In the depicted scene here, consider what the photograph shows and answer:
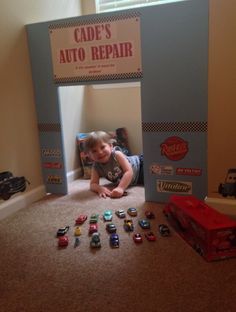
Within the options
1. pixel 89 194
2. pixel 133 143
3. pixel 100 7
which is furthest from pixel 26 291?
pixel 100 7

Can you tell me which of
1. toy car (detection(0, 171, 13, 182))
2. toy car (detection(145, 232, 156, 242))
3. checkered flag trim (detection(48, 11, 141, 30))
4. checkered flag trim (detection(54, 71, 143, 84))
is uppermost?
checkered flag trim (detection(48, 11, 141, 30))

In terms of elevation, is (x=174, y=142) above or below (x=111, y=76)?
below

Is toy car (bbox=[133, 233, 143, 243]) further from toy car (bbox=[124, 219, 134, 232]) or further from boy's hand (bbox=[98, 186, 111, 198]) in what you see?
boy's hand (bbox=[98, 186, 111, 198])

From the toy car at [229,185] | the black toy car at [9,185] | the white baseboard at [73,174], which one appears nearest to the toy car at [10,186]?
the black toy car at [9,185]

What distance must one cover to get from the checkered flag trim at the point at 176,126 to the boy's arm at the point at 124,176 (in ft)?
1.17

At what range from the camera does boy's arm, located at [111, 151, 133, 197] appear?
5.46ft

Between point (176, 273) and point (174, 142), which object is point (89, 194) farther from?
point (176, 273)

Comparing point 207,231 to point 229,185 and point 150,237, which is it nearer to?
point 150,237

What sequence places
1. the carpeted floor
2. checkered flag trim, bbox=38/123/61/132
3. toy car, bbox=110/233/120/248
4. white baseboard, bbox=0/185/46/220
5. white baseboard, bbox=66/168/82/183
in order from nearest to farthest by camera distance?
the carpeted floor < toy car, bbox=110/233/120/248 < white baseboard, bbox=0/185/46/220 < checkered flag trim, bbox=38/123/61/132 < white baseboard, bbox=66/168/82/183

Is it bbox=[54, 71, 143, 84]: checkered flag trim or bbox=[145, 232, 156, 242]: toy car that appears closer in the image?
bbox=[145, 232, 156, 242]: toy car

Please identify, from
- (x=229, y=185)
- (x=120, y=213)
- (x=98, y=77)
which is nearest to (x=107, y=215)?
(x=120, y=213)

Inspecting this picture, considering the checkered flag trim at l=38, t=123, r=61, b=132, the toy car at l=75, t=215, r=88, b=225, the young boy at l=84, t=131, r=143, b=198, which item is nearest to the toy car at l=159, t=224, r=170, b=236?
the toy car at l=75, t=215, r=88, b=225

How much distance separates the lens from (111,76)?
1.49 meters

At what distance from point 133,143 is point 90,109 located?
421 millimetres
